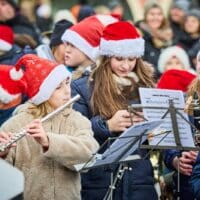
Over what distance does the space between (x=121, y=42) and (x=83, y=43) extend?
35.4 inches

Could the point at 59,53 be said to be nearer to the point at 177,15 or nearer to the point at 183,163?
the point at 183,163

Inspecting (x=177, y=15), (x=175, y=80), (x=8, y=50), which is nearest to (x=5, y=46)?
(x=8, y=50)

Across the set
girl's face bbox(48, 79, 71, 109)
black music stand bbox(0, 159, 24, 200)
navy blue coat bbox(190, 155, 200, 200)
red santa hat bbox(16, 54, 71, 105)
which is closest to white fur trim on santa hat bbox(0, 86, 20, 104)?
red santa hat bbox(16, 54, 71, 105)

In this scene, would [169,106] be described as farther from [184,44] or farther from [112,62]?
[184,44]

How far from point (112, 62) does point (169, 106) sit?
147 cm

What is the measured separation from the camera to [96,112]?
8453 millimetres

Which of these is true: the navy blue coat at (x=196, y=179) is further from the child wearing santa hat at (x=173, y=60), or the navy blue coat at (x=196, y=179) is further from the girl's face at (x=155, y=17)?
the girl's face at (x=155, y=17)

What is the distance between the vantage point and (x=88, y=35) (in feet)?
32.5

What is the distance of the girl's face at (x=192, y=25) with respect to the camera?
16.0 metres

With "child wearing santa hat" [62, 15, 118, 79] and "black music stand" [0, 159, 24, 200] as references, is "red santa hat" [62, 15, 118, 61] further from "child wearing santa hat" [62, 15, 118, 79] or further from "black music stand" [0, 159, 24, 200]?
"black music stand" [0, 159, 24, 200]

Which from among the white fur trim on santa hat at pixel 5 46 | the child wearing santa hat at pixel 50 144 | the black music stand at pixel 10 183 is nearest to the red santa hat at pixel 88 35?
the white fur trim on santa hat at pixel 5 46

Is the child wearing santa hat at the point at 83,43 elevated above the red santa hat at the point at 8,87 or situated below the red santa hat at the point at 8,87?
above

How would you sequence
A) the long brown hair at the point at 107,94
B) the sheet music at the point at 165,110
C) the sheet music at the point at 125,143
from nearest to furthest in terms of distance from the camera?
the sheet music at the point at 125,143 → the sheet music at the point at 165,110 → the long brown hair at the point at 107,94

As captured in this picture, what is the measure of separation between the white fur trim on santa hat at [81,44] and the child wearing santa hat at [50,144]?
1.45 meters
